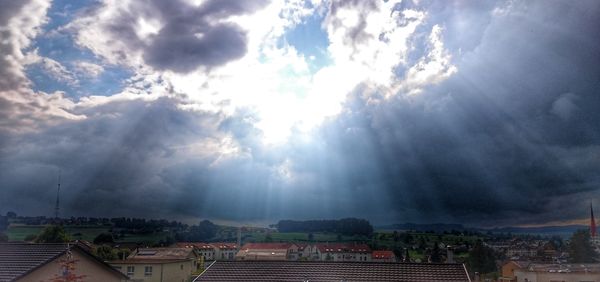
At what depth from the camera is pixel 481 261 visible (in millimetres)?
59438

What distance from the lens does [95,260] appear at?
2430cm

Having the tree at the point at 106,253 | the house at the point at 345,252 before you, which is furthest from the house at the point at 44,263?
the house at the point at 345,252

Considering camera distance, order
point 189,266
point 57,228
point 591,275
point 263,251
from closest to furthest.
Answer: point 591,275 → point 189,266 → point 57,228 → point 263,251

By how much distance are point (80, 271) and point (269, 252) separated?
168ft

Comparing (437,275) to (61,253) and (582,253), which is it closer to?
(61,253)

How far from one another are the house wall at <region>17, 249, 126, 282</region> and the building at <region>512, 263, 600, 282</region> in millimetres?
33356

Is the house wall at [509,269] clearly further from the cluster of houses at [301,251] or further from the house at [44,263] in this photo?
the house at [44,263]

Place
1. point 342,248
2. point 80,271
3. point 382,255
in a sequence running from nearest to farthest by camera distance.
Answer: point 80,271
point 382,255
point 342,248

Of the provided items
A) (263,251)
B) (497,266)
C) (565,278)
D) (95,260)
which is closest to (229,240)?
(263,251)

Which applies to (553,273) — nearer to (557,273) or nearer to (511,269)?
(557,273)

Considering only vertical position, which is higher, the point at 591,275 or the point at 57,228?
the point at 57,228

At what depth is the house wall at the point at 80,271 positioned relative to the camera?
Result: 70.3ft

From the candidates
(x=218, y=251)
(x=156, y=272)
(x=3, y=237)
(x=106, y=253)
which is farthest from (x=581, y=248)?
(x=3, y=237)

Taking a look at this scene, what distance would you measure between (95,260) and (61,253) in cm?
230
